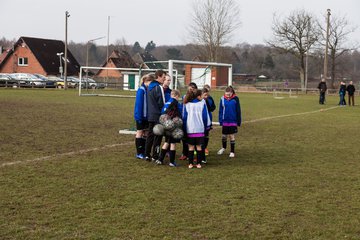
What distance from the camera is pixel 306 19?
65438 mm

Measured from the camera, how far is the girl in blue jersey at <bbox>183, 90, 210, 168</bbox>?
29.4 feet

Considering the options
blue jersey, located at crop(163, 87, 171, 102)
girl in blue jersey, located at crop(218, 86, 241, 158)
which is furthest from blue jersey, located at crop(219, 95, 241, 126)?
blue jersey, located at crop(163, 87, 171, 102)

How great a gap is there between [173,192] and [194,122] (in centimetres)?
235

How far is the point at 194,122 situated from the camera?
8.98m

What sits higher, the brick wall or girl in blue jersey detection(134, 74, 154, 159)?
the brick wall

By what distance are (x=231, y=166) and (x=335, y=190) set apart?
2405 mm

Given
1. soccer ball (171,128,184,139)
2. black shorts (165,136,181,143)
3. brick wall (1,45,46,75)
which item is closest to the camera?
soccer ball (171,128,184,139)

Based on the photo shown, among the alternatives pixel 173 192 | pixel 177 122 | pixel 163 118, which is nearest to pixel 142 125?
pixel 163 118

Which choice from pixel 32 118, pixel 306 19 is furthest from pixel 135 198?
pixel 306 19

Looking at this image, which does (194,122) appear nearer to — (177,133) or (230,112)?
(177,133)

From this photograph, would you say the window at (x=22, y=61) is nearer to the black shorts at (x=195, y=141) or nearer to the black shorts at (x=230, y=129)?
the black shorts at (x=230, y=129)

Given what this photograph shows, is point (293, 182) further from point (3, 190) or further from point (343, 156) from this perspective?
point (3, 190)

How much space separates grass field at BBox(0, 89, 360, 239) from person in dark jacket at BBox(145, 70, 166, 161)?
0.31 meters

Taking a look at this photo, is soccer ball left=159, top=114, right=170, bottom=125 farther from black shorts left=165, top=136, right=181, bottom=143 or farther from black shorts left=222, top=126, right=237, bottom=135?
black shorts left=222, top=126, right=237, bottom=135
